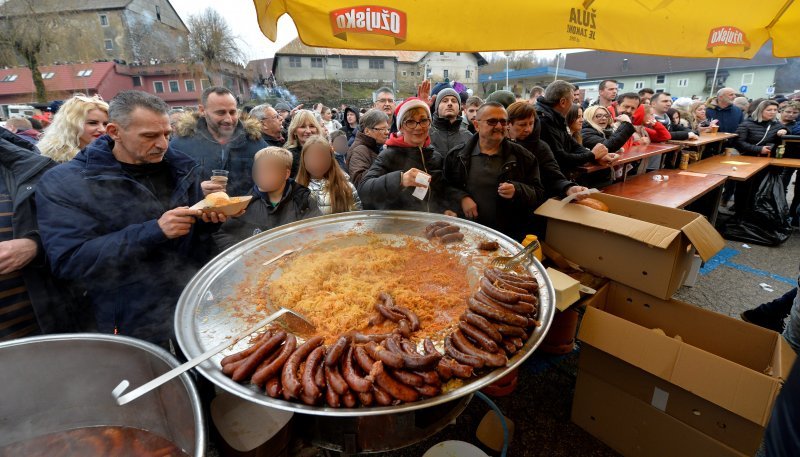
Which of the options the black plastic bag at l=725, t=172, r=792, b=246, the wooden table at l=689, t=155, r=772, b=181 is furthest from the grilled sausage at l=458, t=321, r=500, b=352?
the black plastic bag at l=725, t=172, r=792, b=246

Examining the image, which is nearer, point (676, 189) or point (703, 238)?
point (703, 238)

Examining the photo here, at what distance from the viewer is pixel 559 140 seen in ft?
16.6

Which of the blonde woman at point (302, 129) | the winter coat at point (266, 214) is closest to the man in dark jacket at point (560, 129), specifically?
the blonde woman at point (302, 129)

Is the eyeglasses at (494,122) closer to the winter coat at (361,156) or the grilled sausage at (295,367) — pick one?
the winter coat at (361,156)

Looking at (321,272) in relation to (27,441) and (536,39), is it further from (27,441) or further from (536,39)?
(536,39)

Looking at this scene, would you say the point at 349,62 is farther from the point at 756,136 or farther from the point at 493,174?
the point at 493,174

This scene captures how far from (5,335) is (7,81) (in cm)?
4240

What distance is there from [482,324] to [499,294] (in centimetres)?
26

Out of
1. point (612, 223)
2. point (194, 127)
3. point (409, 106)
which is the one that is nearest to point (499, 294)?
point (612, 223)

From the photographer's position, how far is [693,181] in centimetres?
637

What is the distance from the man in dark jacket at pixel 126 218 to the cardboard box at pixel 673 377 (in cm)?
320

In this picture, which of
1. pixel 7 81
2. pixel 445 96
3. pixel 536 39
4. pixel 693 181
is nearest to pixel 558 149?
pixel 445 96

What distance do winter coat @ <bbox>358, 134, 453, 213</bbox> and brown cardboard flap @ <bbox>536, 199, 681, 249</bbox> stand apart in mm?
1130

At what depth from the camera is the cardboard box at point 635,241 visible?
3.02m
